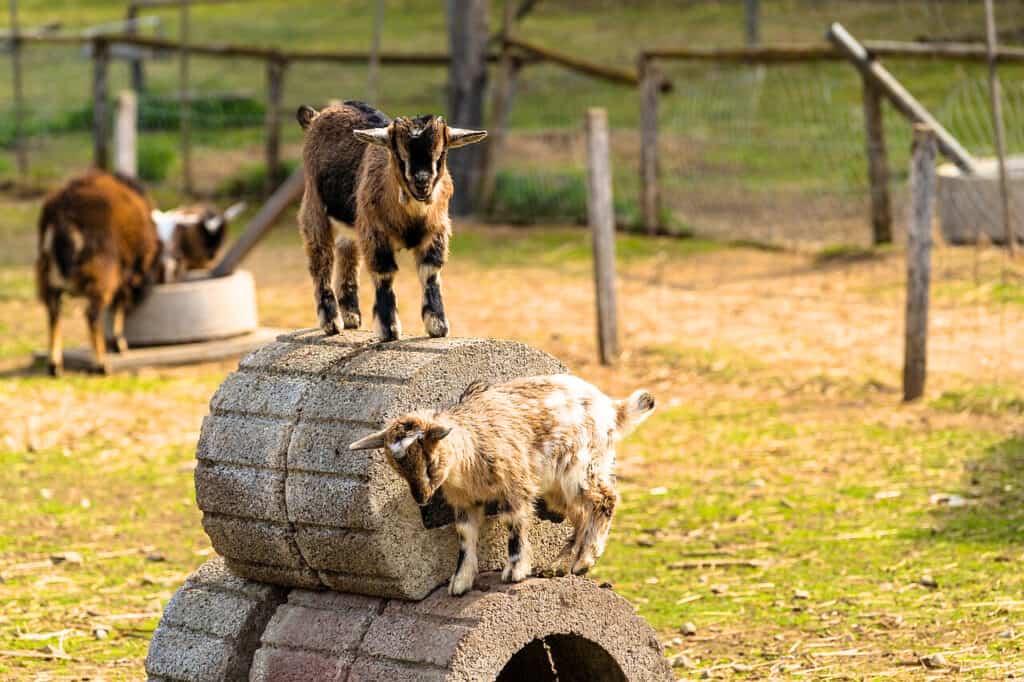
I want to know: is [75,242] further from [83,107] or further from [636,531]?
[83,107]

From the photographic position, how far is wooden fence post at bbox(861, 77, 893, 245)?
1304 centimetres

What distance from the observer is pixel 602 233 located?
10.3 m

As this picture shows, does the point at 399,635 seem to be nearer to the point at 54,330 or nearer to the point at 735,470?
the point at 735,470

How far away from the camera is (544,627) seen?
4.00 m

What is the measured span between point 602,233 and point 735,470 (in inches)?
118

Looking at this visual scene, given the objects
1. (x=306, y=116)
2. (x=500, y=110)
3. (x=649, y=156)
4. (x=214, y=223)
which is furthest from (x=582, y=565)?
(x=500, y=110)

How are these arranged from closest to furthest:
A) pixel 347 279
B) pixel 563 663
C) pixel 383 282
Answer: pixel 383 282 → pixel 563 663 → pixel 347 279

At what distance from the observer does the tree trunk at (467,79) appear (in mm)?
16156

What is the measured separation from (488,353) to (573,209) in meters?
11.6

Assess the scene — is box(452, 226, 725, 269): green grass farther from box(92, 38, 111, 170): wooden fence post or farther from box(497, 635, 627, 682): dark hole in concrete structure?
box(497, 635, 627, 682): dark hole in concrete structure

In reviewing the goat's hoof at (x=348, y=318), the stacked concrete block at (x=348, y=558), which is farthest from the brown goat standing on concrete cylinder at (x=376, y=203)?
the stacked concrete block at (x=348, y=558)

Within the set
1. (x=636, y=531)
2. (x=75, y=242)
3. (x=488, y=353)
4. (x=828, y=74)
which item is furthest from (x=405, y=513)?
(x=828, y=74)

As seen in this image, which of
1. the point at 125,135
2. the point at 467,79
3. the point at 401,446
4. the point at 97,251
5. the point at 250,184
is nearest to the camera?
the point at 401,446

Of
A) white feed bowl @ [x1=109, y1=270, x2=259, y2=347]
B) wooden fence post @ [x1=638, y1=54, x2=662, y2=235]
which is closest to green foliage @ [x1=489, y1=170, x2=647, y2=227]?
wooden fence post @ [x1=638, y1=54, x2=662, y2=235]
